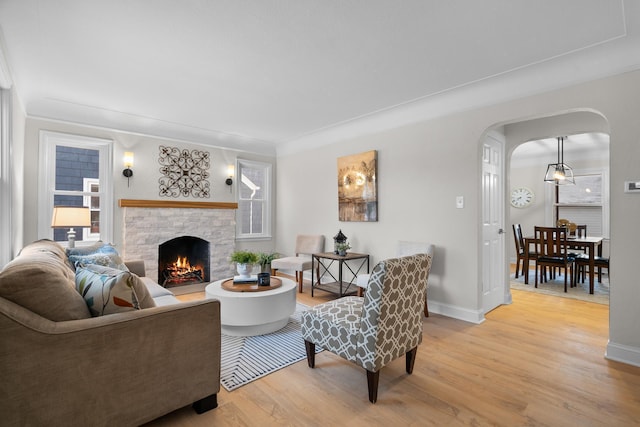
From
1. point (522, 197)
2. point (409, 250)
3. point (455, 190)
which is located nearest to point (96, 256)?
point (409, 250)

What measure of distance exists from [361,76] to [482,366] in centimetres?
274

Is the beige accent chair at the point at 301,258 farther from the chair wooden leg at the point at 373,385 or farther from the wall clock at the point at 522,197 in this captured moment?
the wall clock at the point at 522,197

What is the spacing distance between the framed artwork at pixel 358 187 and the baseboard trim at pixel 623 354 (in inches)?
103

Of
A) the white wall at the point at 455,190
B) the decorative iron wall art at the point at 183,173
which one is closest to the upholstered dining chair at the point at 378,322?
the white wall at the point at 455,190

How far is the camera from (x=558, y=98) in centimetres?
286

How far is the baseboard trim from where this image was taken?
8.09 ft

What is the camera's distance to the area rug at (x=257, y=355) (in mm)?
2303

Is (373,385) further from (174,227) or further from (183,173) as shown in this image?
(183,173)

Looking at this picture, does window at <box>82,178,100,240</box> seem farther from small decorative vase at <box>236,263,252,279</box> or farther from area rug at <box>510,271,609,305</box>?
area rug at <box>510,271,609,305</box>

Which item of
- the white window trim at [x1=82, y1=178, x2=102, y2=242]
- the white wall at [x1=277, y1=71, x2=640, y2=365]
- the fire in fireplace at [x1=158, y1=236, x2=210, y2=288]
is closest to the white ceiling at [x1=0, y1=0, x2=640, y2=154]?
the white wall at [x1=277, y1=71, x2=640, y2=365]

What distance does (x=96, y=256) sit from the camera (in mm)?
2791

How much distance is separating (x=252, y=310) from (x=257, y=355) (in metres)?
0.42

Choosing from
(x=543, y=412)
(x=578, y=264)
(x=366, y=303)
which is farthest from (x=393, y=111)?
(x=578, y=264)

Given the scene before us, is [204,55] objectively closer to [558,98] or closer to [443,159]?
[443,159]
